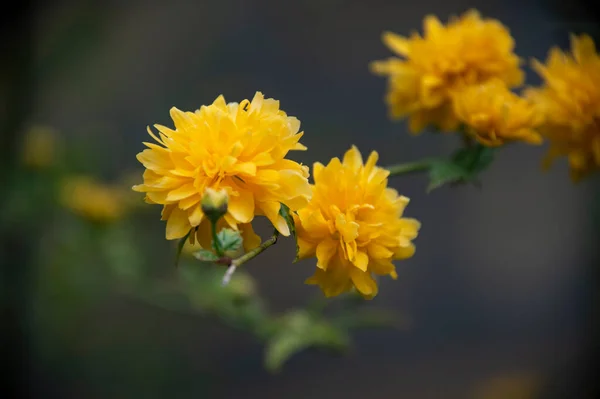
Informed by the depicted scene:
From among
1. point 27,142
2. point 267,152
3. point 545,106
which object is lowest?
point 267,152

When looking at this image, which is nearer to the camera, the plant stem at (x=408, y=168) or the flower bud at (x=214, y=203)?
the flower bud at (x=214, y=203)

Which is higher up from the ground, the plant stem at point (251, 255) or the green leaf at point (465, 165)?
the green leaf at point (465, 165)

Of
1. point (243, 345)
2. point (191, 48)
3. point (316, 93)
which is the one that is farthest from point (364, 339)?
point (191, 48)

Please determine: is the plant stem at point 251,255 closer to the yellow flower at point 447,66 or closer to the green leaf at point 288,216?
the green leaf at point 288,216

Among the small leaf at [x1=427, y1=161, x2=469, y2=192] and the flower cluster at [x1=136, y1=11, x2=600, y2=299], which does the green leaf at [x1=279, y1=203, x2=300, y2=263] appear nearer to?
the flower cluster at [x1=136, y1=11, x2=600, y2=299]

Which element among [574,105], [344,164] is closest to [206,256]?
[344,164]

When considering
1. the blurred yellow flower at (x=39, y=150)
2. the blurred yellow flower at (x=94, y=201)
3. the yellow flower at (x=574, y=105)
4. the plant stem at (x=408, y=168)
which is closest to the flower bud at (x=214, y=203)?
the plant stem at (x=408, y=168)

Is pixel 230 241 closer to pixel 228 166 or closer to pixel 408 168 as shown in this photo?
pixel 228 166

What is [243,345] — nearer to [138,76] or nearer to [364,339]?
[364,339]
